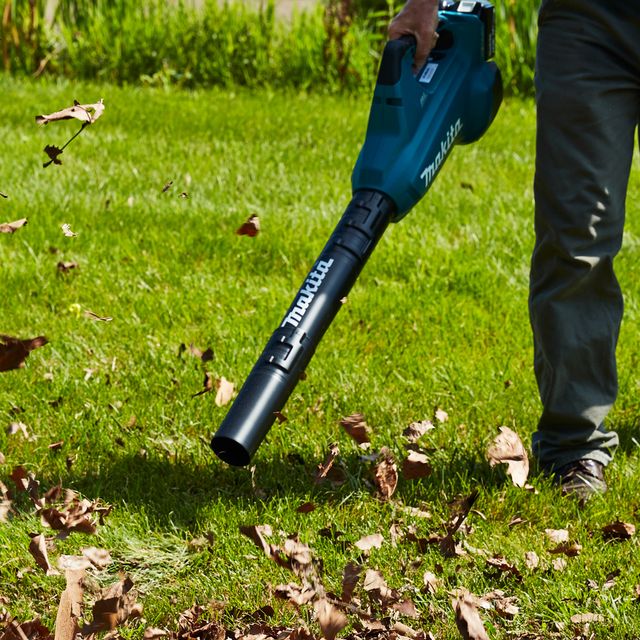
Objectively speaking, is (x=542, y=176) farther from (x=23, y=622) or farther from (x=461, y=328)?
(x=23, y=622)

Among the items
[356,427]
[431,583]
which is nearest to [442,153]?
[356,427]

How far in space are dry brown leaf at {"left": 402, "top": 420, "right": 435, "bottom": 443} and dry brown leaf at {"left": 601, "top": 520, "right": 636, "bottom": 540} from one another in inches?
23.4

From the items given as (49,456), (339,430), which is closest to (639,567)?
(339,430)

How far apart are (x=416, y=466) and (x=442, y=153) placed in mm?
837

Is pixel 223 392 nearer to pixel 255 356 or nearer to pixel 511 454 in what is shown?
pixel 255 356

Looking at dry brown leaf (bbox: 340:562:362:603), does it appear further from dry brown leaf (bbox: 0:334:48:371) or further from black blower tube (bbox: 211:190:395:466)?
dry brown leaf (bbox: 0:334:48:371)

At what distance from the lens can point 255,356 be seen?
148 inches

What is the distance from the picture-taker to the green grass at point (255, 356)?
8.70ft

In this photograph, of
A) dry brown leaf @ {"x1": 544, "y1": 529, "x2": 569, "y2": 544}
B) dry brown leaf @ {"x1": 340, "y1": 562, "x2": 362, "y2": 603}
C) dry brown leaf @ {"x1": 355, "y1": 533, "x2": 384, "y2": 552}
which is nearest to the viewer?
dry brown leaf @ {"x1": 340, "y1": 562, "x2": 362, "y2": 603}

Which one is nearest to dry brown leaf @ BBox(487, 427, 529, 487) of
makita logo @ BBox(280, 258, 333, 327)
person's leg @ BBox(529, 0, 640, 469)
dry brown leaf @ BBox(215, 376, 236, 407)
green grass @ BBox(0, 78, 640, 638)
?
green grass @ BBox(0, 78, 640, 638)

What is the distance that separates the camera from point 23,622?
93.9 inches

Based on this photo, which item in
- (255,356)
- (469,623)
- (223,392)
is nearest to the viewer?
(469,623)

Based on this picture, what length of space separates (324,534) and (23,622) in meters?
0.76

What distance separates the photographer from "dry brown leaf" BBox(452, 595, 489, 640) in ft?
7.57
